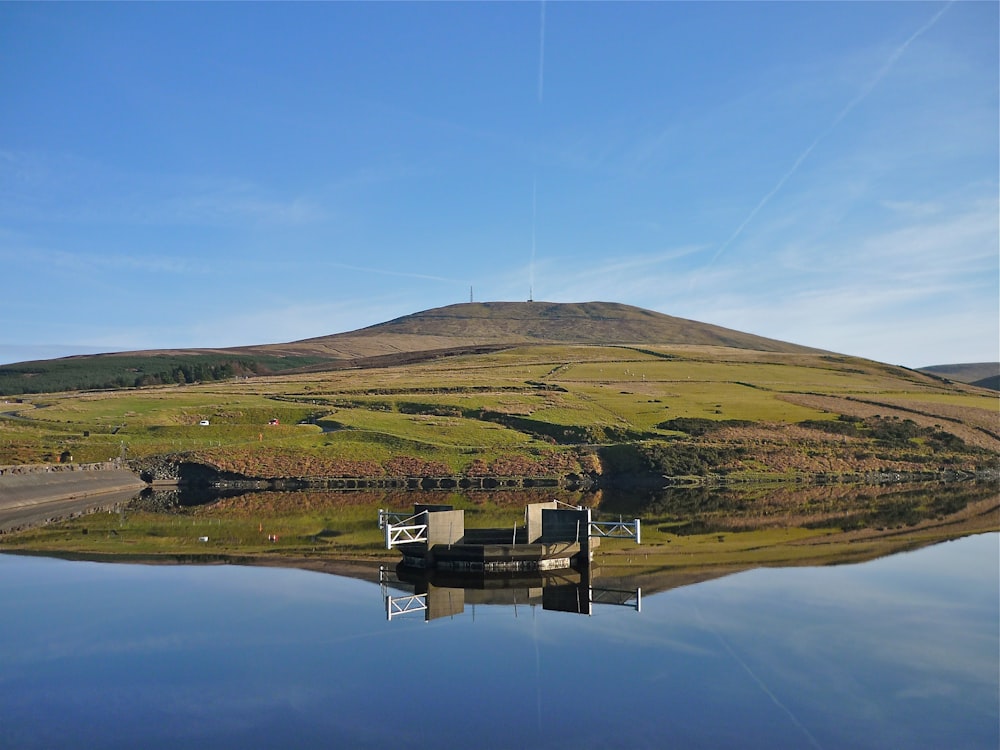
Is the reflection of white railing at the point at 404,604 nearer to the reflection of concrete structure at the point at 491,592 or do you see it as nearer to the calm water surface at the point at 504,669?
the reflection of concrete structure at the point at 491,592

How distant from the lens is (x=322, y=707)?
18438 mm

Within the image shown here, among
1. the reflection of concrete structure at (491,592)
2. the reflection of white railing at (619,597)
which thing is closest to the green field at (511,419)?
the reflection of concrete structure at (491,592)

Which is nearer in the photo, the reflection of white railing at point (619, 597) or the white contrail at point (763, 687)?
the white contrail at point (763, 687)

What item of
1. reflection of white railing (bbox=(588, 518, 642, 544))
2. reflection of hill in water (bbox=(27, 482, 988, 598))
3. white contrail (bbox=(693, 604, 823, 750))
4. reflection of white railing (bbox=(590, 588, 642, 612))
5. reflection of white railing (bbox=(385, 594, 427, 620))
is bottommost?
white contrail (bbox=(693, 604, 823, 750))

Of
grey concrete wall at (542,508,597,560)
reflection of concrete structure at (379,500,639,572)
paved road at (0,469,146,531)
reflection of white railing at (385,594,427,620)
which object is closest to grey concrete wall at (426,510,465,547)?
reflection of concrete structure at (379,500,639,572)

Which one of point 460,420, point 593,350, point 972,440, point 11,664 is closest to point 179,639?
point 11,664

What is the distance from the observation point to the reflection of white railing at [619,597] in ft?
91.2

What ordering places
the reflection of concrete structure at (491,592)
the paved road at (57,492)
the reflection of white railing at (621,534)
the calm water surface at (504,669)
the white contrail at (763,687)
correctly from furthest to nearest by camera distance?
the paved road at (57,492) → the reflection of white railing at (621,534) → the reflection of concrete structure at (491,592) → the calm water surface at (504,669) → the white contrail at (763,687)

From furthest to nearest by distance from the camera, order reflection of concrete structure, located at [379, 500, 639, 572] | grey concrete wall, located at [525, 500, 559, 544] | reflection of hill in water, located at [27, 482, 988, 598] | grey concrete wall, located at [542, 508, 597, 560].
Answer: grey concrete wall, located at [525, 500, 559, 544]
grey concrete wall, located at [542, 508, 597, 560]
reflection of hill in water, located at [27, 482, 988, 598]
reflection of concrete structure, located at [379, 500, 639, 572]

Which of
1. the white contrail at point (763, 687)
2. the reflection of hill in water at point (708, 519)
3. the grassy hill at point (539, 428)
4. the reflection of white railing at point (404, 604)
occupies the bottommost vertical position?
the white contrail at point (763, 687)

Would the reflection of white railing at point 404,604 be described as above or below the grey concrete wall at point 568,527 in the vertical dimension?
below

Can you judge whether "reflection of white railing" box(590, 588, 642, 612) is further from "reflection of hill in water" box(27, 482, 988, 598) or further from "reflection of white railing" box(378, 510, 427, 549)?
"reflection of white railing" box(378, 510, 427, 549)

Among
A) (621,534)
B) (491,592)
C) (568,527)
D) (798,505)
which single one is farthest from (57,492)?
(798,505)

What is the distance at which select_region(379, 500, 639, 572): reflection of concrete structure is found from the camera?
3531cm
